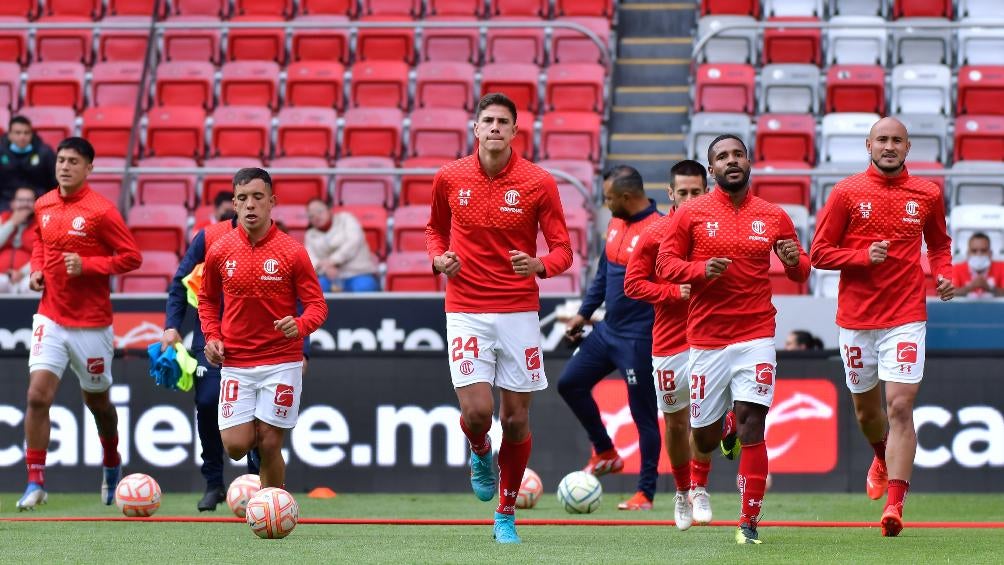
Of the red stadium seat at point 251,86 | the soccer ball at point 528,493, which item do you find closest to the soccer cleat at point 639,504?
the soccer ball at point 528,493

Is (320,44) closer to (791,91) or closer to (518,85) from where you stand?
(518,85)

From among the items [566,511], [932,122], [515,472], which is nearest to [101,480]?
[566,511]

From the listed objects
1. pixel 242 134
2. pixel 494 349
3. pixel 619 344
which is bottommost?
pixel 619 344

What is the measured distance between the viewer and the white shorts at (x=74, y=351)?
11750 mm

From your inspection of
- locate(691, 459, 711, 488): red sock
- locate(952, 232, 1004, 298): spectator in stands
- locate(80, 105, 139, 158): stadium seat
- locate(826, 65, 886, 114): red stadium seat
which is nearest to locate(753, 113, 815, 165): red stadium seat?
locate(826, 65, 886, 114): red stadium seat

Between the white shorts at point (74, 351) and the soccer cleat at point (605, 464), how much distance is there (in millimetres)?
3602

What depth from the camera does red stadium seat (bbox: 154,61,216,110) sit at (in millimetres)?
19672

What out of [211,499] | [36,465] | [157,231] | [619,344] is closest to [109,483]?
[36,465]

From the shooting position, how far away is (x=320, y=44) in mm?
20172

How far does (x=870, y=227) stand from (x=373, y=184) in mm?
9089

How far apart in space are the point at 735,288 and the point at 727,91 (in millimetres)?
10185

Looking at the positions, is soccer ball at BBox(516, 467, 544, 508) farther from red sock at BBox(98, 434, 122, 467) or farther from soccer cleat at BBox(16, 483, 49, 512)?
soccer cleat at BBox(16, 483, 49, 512)

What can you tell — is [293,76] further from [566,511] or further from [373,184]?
[566,511]

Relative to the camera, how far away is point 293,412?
31.9ft
